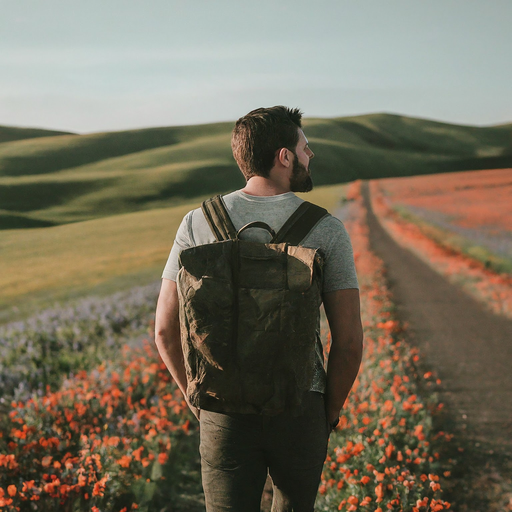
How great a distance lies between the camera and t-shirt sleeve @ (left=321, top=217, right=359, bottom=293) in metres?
2.17

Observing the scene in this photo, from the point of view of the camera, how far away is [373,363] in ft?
23.6

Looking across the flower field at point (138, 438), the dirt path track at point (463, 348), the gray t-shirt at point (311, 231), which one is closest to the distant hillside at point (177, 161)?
the flower field at point (138, 438)

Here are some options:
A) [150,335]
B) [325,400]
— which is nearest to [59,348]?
[150,335]

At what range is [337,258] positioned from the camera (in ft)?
7.13

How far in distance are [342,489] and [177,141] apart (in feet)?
286

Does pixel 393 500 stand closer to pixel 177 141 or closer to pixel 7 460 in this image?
pixel 7 460

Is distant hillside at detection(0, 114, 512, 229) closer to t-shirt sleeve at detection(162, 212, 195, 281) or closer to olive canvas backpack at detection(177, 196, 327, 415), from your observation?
t-shirt sleeve at detection(162, 212, 195, 281)

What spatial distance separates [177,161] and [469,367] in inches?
2680

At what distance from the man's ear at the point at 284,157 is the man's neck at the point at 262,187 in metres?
0.09

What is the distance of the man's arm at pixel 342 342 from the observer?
2.21m

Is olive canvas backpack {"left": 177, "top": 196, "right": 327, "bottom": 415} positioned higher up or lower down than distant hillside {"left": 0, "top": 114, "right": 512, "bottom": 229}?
lower down

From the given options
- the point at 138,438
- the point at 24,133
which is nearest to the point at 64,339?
the point at 138,438

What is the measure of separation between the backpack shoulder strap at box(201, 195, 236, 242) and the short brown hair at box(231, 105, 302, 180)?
8.4 inches

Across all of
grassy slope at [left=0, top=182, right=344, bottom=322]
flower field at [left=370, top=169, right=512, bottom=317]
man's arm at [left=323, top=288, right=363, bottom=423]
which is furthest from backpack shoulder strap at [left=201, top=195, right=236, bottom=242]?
flower field at [left=370, top=169, right=512, bottom=317]
